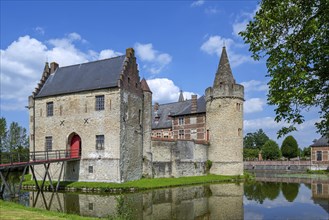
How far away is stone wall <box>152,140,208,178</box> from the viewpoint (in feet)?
97.9

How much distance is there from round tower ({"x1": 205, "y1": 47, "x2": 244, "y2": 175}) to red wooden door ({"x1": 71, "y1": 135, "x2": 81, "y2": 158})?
15.3 meters

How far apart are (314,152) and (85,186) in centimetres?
3841

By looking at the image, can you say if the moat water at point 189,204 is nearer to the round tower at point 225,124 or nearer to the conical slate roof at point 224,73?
the round tower at point 225,124

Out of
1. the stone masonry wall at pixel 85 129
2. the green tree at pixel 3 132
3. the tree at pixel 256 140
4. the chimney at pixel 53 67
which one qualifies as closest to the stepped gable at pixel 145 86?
the stone masonry wall at pixel 85 129

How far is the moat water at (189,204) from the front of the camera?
1545cm

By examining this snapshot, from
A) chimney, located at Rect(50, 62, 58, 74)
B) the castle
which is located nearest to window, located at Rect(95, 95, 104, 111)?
the castle

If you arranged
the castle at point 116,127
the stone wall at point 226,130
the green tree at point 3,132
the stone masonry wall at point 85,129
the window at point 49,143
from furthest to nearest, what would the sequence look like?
the green tree at point 3,132 → the stone wall at point 226,130 → the window at point 49,143 → the castle at point 116,127 → the stone masonry wall at point 85,129

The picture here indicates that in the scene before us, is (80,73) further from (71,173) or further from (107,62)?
(71,173)

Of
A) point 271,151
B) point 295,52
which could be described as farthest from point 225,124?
point 271,151

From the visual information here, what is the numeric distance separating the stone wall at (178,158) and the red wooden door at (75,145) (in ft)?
21.7

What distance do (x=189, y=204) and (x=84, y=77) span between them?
50.3ft

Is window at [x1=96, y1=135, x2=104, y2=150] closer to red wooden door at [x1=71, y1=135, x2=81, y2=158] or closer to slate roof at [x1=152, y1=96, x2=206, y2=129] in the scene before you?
red wooden door at [x1=71, y1=135, x2=81, y2=158]

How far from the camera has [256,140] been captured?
106062mm

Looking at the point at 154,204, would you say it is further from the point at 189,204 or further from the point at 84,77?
the point at 84,77
